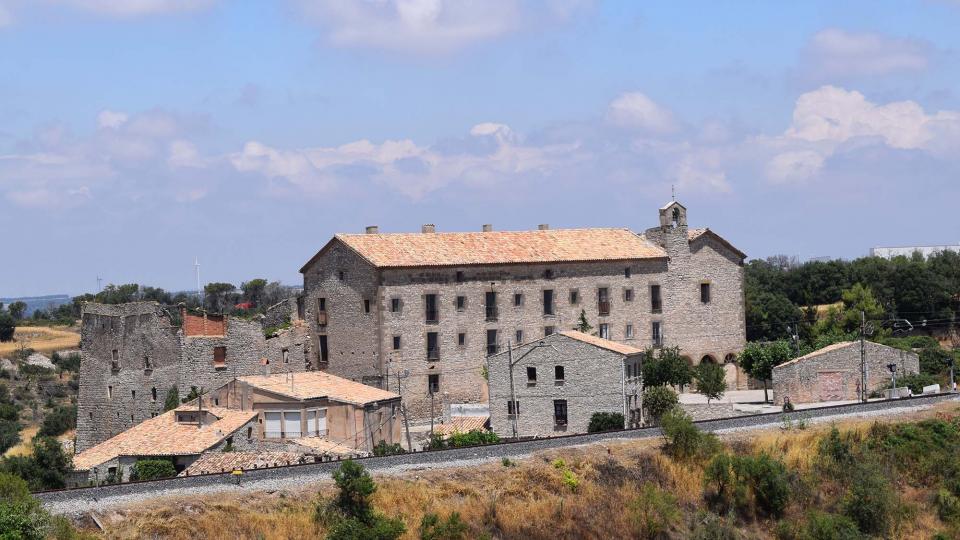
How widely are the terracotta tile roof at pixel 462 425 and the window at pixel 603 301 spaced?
35.4 ft

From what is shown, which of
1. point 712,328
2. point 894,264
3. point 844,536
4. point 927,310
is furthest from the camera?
point 894,264

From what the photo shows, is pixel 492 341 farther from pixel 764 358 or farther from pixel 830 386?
pixel 830 386

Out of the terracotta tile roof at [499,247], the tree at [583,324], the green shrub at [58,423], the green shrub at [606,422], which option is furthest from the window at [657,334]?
the green shrub at [58,423]

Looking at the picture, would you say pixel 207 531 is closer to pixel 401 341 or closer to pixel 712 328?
pixel 401 341

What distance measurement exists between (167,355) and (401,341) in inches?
385

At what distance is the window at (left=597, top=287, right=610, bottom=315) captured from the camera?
6556 centimetres

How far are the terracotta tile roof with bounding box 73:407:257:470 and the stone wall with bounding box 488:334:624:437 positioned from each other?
9.70 metres

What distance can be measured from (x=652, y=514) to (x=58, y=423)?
42.3 meters

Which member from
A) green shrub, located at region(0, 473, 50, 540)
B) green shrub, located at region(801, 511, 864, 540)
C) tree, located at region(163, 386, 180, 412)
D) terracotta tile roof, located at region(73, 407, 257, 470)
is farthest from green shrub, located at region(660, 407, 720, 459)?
green shrub, located at region(0, 473, 50, 540)

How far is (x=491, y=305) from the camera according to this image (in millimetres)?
62969

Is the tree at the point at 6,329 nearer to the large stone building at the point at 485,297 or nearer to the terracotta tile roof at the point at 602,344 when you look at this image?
the large stone building at the point at 485,297

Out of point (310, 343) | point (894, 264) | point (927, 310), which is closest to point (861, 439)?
point (310, 343)

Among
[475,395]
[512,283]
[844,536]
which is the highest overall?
[512,283]

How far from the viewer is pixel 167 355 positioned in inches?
2303
